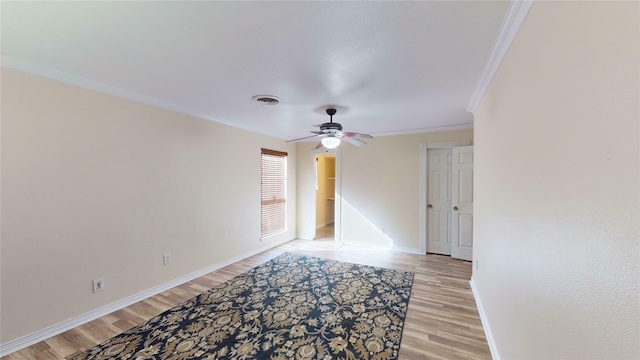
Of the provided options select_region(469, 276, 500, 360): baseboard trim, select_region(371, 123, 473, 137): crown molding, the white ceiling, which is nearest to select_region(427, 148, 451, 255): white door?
select_region(371, 123, 473, 137): crown molding

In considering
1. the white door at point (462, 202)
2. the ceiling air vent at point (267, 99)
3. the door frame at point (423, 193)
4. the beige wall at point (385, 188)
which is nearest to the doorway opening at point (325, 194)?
the beige wall at point (385, 188)

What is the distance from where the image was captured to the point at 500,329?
1830 mm

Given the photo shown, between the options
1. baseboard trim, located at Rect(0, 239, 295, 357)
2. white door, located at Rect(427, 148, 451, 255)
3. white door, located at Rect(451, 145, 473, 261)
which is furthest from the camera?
white door, located at Rect(427, 148, 451, 255)

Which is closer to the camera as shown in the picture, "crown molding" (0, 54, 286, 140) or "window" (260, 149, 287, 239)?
"crown molding" (0, 54, 286, 140)

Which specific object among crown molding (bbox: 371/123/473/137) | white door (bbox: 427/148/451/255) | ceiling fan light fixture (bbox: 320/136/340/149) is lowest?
white door (bbox: 427/148/451/255)

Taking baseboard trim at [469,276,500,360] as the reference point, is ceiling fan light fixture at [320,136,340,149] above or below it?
above

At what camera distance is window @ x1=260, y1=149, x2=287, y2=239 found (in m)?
4.88

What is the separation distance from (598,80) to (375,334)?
2308mm

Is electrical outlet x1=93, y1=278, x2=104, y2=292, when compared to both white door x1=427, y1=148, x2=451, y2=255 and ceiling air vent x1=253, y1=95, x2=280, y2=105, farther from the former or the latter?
white door x1=427, y1=148, x2=451, y2=255

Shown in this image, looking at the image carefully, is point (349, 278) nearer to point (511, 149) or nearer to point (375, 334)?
point (375, 334)

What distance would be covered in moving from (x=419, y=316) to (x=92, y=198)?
3599 mm

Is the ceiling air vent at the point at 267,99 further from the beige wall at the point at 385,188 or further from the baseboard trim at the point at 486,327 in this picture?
the baseboard trim at the point at 486,327

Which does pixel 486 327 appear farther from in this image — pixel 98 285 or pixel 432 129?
pixel 98 285

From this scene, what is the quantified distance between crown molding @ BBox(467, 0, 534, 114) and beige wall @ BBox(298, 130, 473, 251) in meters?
2.23
